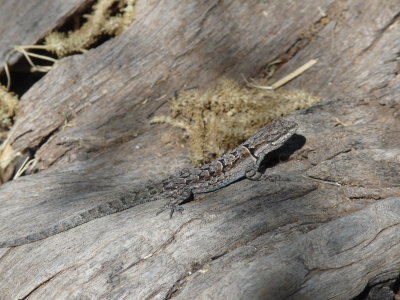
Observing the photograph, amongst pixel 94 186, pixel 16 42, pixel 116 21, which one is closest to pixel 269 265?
pixel 94 186

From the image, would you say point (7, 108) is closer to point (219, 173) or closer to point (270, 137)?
point (219, 173)

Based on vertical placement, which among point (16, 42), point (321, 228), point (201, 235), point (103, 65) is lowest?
point (321, 228)

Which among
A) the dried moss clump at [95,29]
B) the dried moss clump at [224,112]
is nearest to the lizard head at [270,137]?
the dried moss clump at [224,112]

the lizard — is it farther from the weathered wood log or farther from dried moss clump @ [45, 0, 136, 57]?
the weathered wood log

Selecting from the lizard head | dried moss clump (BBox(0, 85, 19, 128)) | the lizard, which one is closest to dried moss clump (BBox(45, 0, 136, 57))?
dried moss clump (BBox(0, 85, 19, 128))

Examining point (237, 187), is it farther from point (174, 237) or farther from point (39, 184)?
point (39, 184)

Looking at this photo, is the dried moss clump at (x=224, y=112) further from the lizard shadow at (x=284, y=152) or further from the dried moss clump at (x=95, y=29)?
the dried moss clump at (x=95, y=29)
